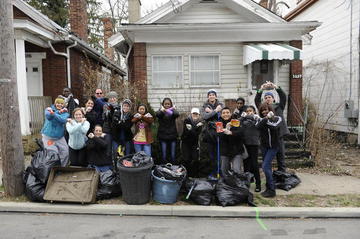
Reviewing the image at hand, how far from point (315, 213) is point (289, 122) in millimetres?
5231

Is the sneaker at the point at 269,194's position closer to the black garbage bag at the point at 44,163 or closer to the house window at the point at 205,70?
→ the black garbage bag at the point at 44,163

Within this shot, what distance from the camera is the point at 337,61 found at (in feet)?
39.2

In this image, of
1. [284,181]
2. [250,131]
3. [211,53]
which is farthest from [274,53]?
[284,181]

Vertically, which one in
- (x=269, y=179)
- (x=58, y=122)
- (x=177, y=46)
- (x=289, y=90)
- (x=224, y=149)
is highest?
(x=177, y=46)

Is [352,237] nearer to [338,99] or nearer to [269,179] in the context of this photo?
[269,179]

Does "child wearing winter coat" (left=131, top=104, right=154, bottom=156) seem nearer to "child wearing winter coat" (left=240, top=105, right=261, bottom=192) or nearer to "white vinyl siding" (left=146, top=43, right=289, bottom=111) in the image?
"child wearing winter coat" (left=240, top=105, right=261, bottom=192)

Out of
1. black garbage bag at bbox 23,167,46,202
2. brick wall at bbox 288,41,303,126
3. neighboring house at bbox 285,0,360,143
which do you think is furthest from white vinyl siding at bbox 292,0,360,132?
black garbage bag at bbox 23,167,46,202

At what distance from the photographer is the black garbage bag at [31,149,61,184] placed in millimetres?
5254

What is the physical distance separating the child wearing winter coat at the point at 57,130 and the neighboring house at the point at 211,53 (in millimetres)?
4166

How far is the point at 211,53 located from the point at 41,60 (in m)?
6.30

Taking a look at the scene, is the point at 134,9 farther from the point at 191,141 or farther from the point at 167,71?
the point at 191,141

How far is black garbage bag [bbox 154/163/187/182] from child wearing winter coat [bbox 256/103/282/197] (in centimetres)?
155

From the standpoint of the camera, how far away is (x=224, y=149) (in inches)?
223

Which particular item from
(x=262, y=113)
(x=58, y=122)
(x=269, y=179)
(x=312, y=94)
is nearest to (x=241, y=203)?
(x=269, y=179)
